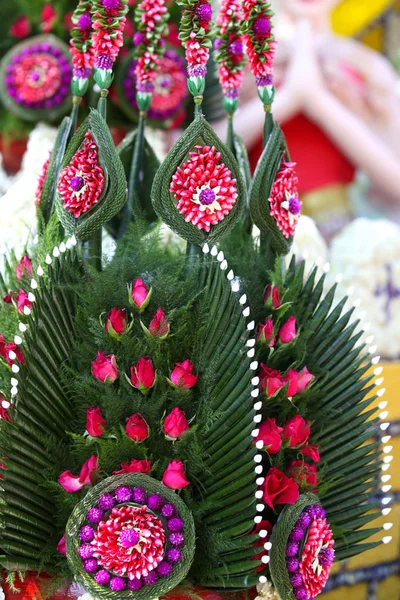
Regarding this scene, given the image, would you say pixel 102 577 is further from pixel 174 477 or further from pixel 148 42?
pixel 148 42

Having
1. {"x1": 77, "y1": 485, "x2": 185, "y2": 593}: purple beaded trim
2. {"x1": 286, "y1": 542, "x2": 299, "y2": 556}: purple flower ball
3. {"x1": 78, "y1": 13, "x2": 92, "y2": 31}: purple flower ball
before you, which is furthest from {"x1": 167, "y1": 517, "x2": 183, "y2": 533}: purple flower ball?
{"x1": 78, "y1": 13, "x2": 92, "y2": 31}: purple flower ball

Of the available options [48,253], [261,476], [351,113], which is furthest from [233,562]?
[351,113]

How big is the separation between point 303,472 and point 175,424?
0.13m

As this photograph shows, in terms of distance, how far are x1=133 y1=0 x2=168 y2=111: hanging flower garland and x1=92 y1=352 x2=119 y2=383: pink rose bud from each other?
1.20 ft

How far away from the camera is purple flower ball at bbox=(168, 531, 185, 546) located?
0.57m

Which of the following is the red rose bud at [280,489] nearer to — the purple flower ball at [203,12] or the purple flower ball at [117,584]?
the purple flower ball at [117,584]

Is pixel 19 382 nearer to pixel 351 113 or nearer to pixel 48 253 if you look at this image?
pixel 48 253

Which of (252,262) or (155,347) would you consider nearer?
(155,347)

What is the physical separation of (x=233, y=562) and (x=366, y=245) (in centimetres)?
73

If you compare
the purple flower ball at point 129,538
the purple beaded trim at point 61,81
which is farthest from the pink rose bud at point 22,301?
the purple beaded trim at point 61,81

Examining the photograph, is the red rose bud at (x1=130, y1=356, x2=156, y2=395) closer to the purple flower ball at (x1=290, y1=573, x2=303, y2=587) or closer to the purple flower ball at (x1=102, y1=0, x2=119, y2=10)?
the purple flower ball at (x1=290, y1=573, x2=303, y2=587)

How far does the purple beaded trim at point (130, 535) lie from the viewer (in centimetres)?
56

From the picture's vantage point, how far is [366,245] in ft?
3.99

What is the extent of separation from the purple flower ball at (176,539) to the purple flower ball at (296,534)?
102 millimetres
